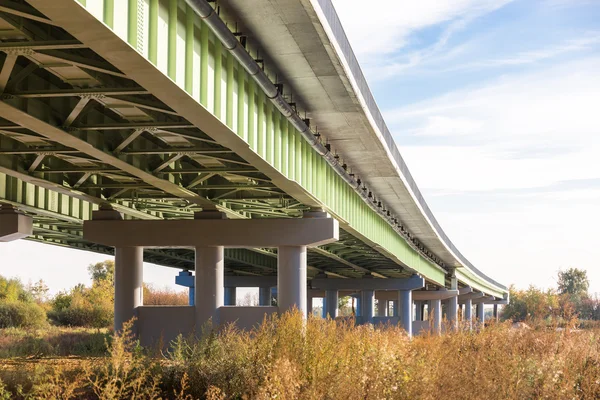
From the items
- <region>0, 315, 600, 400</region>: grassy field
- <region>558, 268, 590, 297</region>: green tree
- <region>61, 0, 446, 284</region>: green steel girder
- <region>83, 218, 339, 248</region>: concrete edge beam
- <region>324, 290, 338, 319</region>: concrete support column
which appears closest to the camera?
<region>0, 315, 600, 400</region>: grassy field

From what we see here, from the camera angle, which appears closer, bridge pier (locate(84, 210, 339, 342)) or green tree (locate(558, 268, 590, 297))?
bridge pier (locate(84, 210, 339, 342))

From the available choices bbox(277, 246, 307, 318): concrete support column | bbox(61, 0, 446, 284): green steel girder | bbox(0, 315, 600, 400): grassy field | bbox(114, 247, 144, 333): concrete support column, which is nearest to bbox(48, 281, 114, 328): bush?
bbox(114, 247, 144, 333): concrete support column

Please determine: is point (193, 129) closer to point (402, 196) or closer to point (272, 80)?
point (272, 80)

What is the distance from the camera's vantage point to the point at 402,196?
35562 millimetres

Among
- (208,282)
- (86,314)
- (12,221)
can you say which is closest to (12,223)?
(12,221)

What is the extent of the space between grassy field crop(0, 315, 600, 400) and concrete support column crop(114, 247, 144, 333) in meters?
8.44

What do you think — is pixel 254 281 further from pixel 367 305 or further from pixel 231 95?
pixel 231 95

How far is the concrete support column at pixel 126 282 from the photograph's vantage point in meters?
29.0

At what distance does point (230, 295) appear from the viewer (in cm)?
7675

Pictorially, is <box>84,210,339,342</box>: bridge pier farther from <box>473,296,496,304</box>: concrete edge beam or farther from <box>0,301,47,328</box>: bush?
<box>473,296,496,304</box>: concrete edge beam

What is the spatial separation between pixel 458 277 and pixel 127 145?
2404 inches

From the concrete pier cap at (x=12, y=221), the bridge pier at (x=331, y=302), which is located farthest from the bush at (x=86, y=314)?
the concrete pier cap at (x=12, y=221)

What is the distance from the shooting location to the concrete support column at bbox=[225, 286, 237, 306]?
75688mm

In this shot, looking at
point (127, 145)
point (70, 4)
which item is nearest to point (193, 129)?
point (127, 145)
